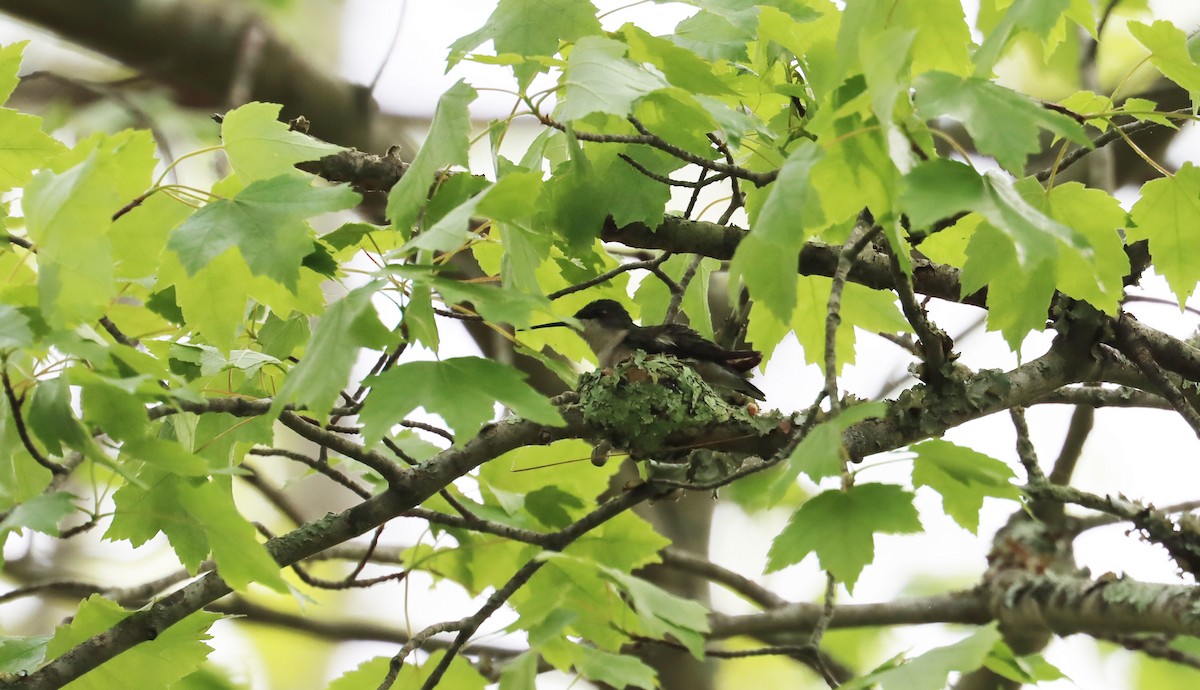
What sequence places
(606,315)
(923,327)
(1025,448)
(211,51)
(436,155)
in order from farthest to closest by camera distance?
(211,51) < (606,315) < (1025,448) < (923,327) < (436,155)

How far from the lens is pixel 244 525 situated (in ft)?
3.84

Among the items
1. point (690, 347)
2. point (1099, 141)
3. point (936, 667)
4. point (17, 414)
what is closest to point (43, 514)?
point (17, 414)

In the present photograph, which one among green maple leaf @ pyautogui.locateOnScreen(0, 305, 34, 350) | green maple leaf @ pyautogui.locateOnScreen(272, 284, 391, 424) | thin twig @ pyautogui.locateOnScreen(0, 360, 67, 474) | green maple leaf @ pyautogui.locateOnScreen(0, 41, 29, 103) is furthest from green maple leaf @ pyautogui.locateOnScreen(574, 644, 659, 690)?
green maple leaf @ pyautogui.locateOnScreen(0, 41, 29, 103)

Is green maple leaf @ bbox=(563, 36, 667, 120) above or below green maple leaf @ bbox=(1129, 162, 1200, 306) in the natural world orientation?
below

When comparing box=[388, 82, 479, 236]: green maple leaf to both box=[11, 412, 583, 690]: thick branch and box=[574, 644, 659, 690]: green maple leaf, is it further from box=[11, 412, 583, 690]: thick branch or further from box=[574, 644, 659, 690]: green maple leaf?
box=[574, 644, 659, 690]: green maple leaf

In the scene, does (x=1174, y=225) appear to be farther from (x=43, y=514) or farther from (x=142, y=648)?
(x=142, y=648)

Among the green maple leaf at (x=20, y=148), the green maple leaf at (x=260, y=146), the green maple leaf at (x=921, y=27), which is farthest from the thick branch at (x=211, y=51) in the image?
the green maple leaf at (x=921, y=27)

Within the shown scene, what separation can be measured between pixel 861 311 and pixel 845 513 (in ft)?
2.25

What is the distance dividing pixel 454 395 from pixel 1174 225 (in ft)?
3.62

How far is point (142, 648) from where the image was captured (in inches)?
60.1

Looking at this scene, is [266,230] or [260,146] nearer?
[266,230]

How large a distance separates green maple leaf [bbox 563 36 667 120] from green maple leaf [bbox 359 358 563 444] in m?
0.32

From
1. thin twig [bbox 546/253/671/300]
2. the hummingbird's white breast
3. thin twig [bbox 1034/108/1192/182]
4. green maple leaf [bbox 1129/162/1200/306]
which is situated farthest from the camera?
the hummingbird's white breast

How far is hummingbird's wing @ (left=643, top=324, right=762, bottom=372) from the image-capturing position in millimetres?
1946
